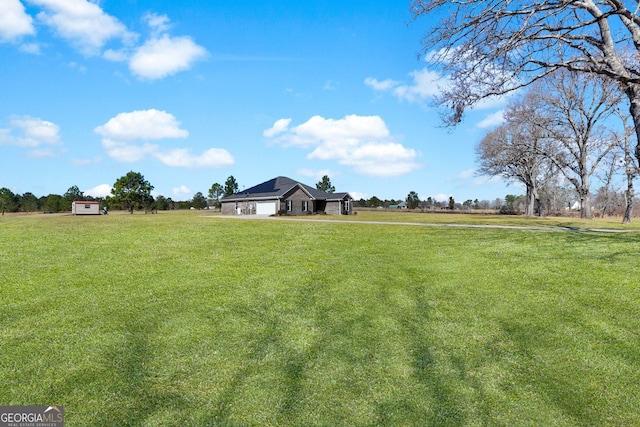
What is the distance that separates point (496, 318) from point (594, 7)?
9.09 meters

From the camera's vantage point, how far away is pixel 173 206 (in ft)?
282

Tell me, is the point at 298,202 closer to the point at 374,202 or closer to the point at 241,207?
the point at 241,207

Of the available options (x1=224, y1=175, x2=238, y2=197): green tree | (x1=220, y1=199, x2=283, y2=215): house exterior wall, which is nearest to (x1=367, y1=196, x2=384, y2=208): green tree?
(x1=224, y1=175, x2=238, y2=197): green tree

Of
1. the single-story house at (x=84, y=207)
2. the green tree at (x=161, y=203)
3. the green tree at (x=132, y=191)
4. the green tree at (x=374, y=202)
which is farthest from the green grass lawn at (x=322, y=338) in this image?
the green tree at (x=374, y=202)

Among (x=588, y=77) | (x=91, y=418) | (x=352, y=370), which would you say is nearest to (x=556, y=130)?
(x=588, y=77)

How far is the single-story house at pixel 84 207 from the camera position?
46594 millimetres

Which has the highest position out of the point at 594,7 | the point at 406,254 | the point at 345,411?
the point at 594,7

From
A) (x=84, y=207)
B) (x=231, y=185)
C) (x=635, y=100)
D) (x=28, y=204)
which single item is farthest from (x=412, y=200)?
(x=635, y=100)

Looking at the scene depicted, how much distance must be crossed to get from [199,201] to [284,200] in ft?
171

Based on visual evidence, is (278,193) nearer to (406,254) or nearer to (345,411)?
(406,254)

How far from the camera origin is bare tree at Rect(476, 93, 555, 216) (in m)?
36.4

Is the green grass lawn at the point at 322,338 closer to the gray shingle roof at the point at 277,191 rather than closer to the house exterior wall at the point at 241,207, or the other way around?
the gray shingle roof at the point at 277,191

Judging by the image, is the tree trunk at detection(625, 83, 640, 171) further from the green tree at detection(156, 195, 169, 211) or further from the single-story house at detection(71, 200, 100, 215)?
the green tree at detection(156, 195, 169, 211)

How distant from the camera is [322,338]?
5453mm
